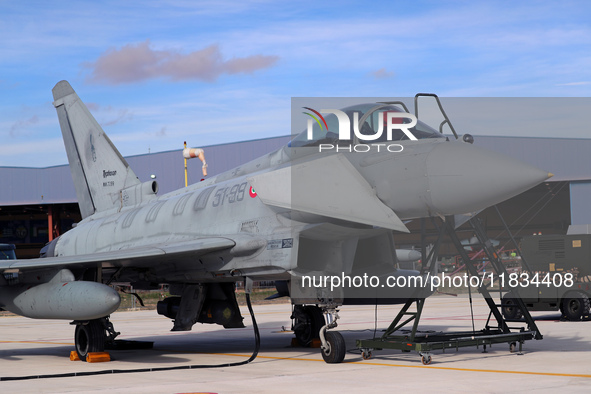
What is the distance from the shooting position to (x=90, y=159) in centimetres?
1592

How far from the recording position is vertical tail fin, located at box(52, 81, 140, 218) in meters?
15.5

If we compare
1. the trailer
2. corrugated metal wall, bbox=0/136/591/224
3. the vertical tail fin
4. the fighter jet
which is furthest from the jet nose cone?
corrugated metal wall, bbox=0/136/591/224

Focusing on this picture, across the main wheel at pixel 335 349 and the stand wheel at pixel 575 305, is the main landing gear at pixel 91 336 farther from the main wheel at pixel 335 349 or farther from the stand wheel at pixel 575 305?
the stand wheel at pixel 575 305

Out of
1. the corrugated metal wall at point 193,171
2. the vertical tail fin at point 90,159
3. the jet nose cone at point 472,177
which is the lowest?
the jet nose cone at point 472,177

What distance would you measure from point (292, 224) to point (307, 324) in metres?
3.90

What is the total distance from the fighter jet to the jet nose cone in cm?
1

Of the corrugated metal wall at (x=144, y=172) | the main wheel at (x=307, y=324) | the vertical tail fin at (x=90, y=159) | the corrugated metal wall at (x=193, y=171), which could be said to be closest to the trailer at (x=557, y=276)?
the main wheel at (x=307, y=324)

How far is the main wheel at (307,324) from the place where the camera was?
529 inches

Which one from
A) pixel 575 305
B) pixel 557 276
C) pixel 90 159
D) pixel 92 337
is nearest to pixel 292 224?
pixel 92 337

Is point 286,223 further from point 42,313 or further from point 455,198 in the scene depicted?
point 42,313

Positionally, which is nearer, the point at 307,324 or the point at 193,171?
the point at 307,324

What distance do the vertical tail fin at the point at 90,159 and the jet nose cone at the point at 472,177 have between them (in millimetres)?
8399

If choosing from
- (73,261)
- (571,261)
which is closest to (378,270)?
(73,261)

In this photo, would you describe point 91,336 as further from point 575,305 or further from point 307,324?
point 575,305
